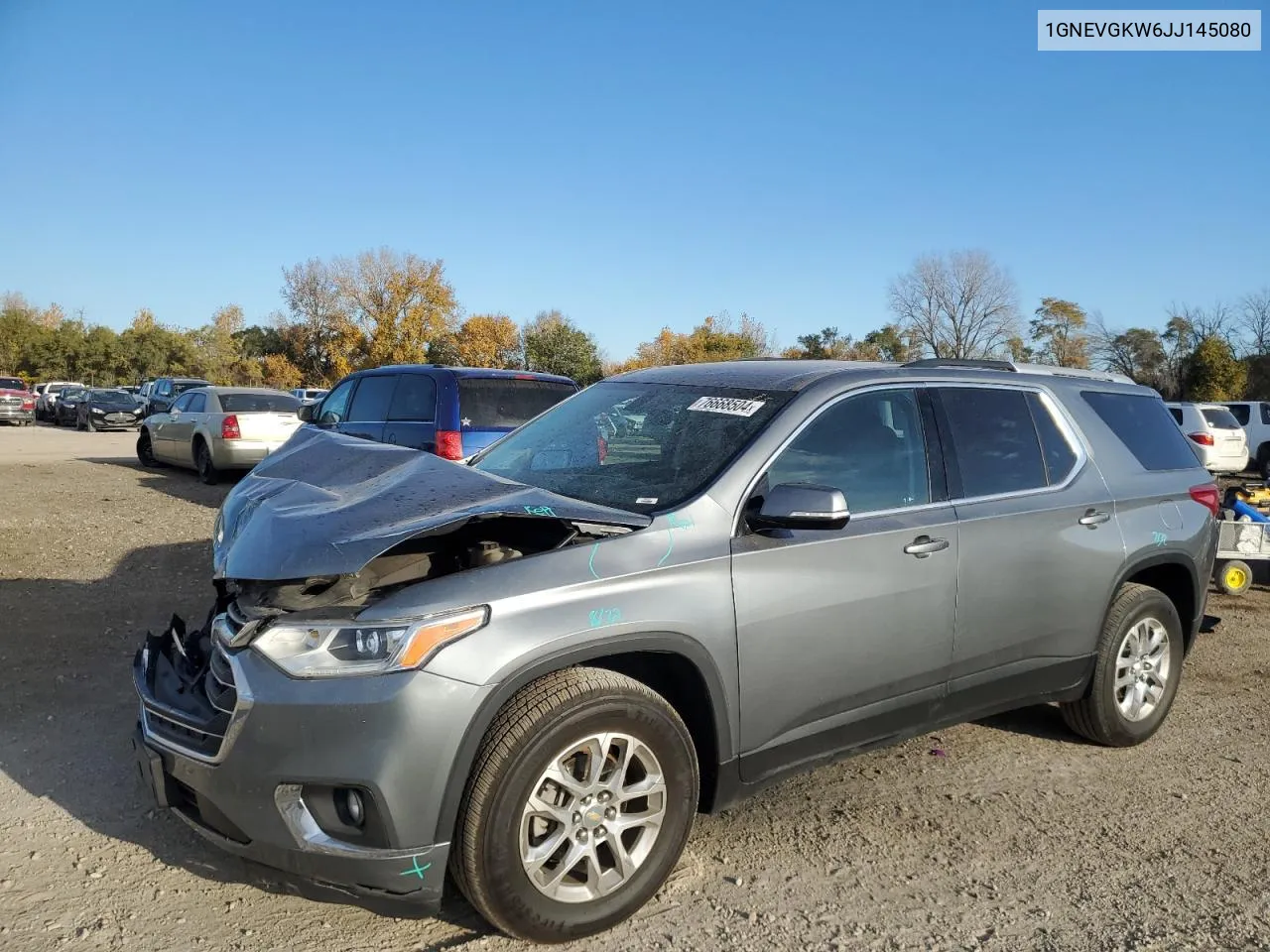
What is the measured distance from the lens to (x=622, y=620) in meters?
2.88

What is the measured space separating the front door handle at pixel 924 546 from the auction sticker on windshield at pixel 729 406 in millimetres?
775

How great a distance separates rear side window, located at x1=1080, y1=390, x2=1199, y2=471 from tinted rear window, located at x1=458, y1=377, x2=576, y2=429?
5.72m

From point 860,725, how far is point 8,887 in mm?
2944

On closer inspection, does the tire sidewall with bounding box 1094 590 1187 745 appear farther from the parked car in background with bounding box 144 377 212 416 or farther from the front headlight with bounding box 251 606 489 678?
the parked car in background with bounding box 144 377 212 416

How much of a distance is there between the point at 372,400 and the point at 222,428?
15.0ft

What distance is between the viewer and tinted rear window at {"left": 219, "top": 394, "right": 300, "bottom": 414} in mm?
14391

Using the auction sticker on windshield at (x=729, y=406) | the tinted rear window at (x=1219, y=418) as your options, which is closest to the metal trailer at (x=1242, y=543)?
the auction sticker on windshield at (x=729, y=406)

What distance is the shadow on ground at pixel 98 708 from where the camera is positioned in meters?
3.33

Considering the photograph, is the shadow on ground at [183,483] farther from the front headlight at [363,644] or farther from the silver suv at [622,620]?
the front headlight at [363,644]

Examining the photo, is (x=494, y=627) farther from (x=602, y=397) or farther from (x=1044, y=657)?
(x=1044, y=657)

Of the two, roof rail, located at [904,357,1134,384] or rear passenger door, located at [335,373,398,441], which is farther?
rear passenger door, located at [335,373,398,441]

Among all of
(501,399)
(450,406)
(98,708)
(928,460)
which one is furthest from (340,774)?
(501,399)

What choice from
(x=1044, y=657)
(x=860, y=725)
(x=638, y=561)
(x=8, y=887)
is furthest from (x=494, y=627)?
(x=1044, y=657)

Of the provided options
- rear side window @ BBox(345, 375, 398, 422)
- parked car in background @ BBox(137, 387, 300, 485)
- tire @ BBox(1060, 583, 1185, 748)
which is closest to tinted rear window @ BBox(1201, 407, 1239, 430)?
rear side window @ BBox(345, 375, 398, 422)
